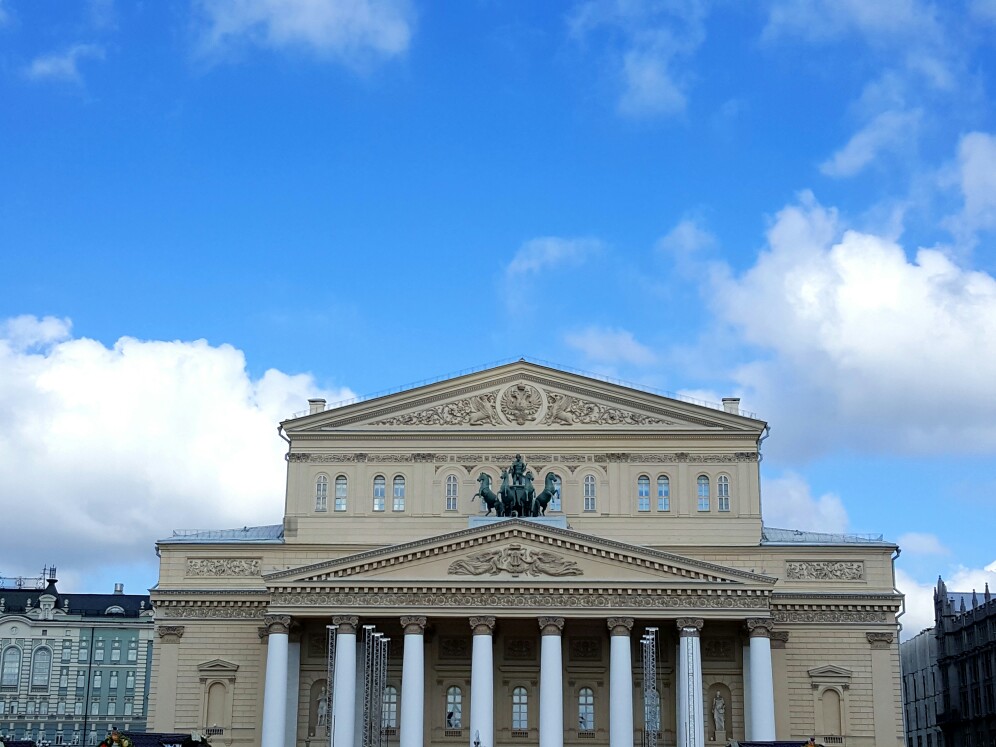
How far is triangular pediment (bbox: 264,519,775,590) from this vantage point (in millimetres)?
54094

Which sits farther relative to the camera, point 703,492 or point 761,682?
point 703,492

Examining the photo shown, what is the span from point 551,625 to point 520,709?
17.2 ft

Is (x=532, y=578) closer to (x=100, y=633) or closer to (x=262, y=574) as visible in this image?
(x=262, y=574)

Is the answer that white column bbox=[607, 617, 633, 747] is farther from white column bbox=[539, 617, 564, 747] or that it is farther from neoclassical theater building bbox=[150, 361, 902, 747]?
white column bbox=[539, 617, 564, 747]

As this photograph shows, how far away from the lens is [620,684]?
5316 cm

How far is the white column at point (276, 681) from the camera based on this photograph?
178 ft

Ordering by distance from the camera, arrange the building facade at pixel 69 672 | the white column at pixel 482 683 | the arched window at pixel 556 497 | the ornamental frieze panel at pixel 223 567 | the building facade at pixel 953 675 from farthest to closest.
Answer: the building facade at pixel 69 672 → the building facade at pixel 953 675 → the arched window at pixel 556 497 → the ornamental frieze panel at pixel 223 567 → the white column at pixel 482 683

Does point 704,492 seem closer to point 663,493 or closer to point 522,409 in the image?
point 663,493

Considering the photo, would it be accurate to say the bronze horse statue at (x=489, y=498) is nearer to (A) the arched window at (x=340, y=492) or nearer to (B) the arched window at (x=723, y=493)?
(A) the arched window at (x=340, y=492)

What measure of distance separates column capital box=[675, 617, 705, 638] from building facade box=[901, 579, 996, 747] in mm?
36970

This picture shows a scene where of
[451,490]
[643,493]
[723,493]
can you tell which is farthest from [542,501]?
[723,493]

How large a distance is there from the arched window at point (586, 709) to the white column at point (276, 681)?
11.9 m

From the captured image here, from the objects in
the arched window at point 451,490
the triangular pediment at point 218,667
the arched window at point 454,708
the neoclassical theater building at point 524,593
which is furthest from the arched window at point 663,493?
the triangular pediment at point 218,667

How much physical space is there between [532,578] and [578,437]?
806cm
